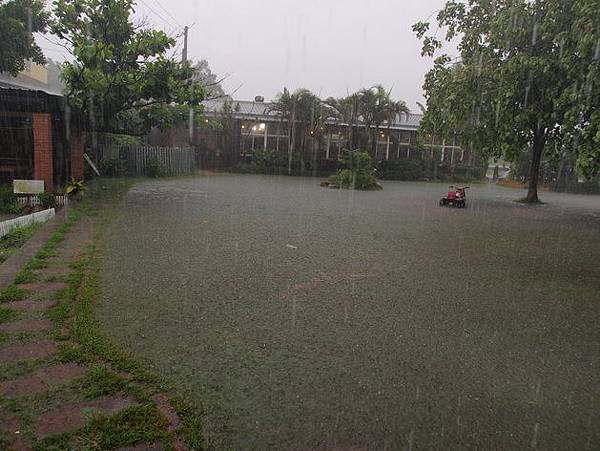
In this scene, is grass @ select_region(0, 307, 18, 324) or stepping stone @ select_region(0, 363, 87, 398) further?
grass @ select_region(0, 307, 18, 324)

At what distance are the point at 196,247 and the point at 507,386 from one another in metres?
4.66

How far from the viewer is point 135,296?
4348 millimetres

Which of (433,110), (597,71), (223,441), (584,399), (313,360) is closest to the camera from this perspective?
(223,441)

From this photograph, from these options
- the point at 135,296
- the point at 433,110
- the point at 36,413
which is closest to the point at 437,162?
the point at 433,110

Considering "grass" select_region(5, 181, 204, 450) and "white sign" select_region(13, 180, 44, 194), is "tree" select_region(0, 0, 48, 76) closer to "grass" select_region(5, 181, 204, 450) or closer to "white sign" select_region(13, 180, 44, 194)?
"white sign" select_region(13, 180, 44, 194)

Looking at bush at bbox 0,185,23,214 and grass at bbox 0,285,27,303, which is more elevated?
bush at bbox 0,185,23,214

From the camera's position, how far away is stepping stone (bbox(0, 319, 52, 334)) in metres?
3.43

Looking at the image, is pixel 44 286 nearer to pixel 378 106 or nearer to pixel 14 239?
pixel 14 239

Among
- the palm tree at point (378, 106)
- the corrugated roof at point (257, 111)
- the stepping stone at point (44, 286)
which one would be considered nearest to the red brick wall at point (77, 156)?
the stepping stone at point (44, 286)

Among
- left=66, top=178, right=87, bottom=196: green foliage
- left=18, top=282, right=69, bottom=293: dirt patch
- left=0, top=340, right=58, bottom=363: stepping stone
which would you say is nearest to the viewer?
left=0, top=340, right=58, bottom=363: stepping stone

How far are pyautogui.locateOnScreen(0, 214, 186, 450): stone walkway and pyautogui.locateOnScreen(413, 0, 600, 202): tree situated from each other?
7803 millimetres

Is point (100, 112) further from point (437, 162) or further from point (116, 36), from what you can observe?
point (437, 162)

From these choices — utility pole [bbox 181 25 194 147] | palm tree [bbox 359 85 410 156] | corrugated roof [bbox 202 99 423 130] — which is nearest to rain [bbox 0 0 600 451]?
utility pole [bbox 181 25 194 147]

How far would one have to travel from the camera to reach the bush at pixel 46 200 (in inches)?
341
